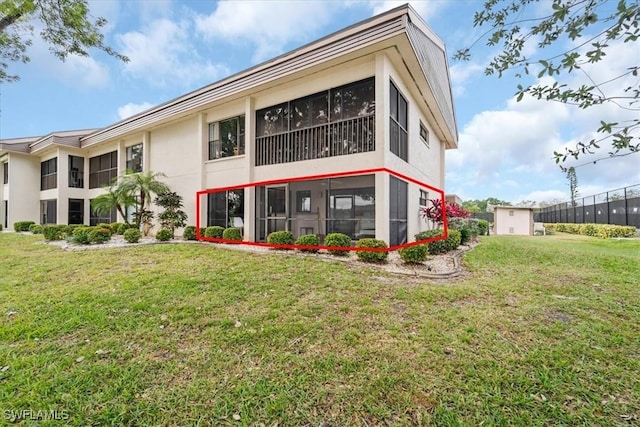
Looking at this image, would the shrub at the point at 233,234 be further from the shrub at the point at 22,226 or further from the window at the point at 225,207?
the shrub at the point at 22,226

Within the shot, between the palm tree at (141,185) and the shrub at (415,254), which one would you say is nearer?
the shrub at (415,254)

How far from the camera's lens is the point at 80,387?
2639 mm

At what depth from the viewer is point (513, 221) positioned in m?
22.7

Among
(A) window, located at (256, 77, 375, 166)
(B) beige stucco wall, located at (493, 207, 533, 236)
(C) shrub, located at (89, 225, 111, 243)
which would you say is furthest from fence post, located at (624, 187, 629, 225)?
(C) shrub, located at (89, 225, 111, 243)

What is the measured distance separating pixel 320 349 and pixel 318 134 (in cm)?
711

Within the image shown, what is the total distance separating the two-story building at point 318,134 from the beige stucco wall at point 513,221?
Answer: 37.5 ft

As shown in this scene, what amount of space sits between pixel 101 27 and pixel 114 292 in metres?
8.83

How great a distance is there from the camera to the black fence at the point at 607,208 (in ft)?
53.1

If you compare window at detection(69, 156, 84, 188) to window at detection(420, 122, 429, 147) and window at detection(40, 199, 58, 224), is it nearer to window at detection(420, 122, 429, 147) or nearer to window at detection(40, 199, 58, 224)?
window at detection(40, 199, 58, 224)

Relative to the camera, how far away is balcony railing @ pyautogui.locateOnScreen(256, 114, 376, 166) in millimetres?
8234

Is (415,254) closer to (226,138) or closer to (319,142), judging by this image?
Answer: (319,142)

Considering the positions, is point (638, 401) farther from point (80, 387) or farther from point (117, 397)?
point (80, 387)

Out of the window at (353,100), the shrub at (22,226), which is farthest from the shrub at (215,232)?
the shrub at (22,226)

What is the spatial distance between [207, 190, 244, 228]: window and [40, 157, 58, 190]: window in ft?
45.2
